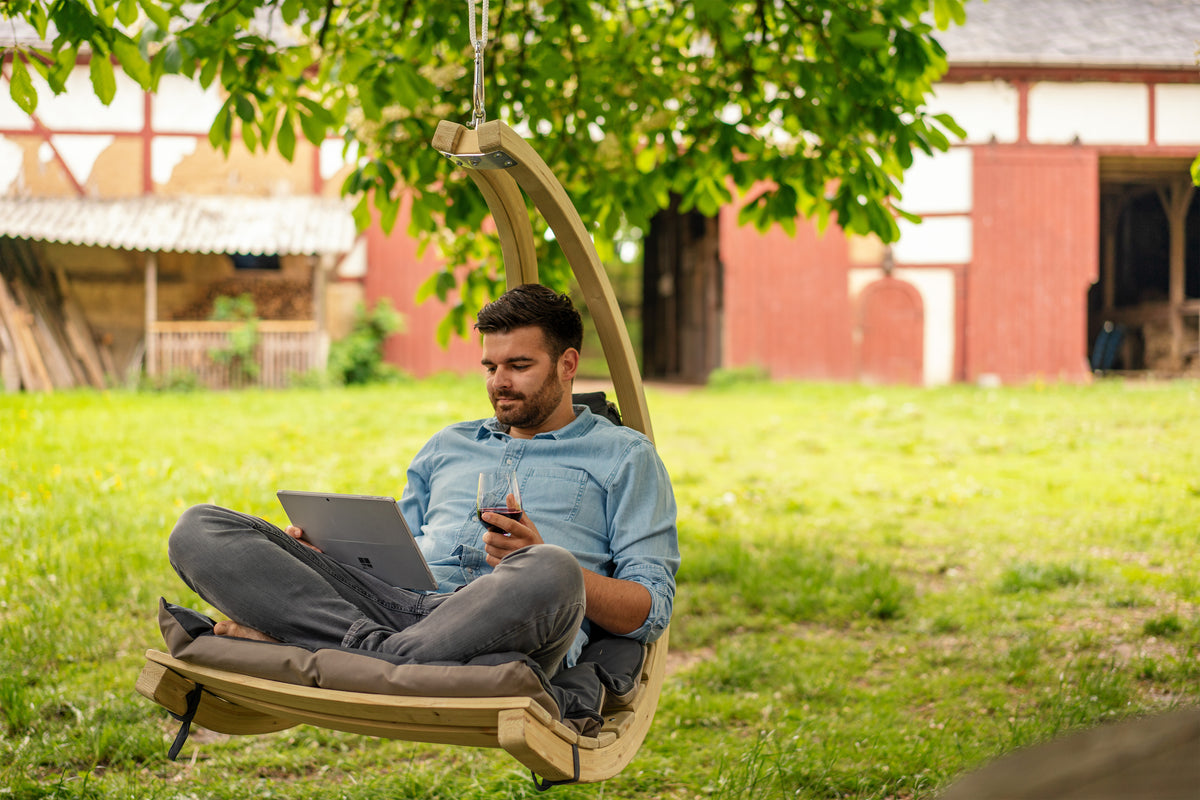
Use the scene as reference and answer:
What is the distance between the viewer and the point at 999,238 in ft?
45.4

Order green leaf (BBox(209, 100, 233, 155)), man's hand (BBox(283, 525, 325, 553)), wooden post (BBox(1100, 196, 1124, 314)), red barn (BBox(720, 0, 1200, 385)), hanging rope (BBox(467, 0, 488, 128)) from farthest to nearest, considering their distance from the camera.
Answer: wooden post (BBox(1100, 196, 1124, 314))
red barn (BBox(720, 0, 1200, 385))
green leaf (BBox(209, 100, 233, 155))
hanging rope (BBox(467, 0, 488, 128))
man's hand (BBox(283, 525, 325, 553))

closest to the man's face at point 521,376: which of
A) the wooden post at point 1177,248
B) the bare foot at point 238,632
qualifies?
the bare foot at point 238,632

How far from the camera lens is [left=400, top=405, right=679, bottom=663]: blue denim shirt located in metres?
2.56

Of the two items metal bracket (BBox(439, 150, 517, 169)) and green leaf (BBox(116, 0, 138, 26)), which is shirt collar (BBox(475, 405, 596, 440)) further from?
green leaf (BBox(116, 0, 138, 26))

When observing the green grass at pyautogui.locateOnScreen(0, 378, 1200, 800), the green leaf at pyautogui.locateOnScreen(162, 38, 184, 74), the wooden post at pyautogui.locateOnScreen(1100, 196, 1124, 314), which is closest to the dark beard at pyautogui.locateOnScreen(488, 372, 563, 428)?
the green grass at pyautogui.locateOnScreen(0, 378, 1200, 800)

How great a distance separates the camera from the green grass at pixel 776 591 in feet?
10.8

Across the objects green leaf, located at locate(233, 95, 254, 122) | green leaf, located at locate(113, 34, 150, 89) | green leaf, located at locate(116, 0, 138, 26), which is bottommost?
green leaf, located at locate(233, 95, 254, 122)

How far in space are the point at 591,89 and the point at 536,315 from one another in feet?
8.53

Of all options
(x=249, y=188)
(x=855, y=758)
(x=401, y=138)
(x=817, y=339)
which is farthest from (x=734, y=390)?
(x=855, y=758)

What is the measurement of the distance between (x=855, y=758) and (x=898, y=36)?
277 centimetres

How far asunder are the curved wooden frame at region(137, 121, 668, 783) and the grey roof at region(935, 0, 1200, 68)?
11838mm

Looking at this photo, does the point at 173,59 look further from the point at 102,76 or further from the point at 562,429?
the point at 562,429

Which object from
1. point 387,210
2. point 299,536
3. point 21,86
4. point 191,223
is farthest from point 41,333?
point 299,536

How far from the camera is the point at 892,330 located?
14.0m
